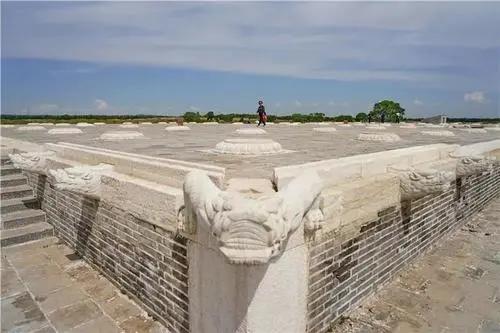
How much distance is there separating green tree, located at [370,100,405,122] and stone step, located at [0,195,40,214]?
3165 cm

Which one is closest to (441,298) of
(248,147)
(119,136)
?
(248,147)

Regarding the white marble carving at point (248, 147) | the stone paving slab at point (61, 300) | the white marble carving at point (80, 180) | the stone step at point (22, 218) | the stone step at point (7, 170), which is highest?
the white marble carving at point (248, 147)

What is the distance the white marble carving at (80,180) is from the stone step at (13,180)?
126 inches

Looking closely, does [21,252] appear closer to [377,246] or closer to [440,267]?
[377,246]

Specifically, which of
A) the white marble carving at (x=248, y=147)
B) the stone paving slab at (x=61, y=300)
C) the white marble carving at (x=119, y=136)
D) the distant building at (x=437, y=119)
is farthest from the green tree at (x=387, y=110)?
the stone paving slab at (x=61, y=300)

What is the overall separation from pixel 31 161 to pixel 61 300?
240 cm

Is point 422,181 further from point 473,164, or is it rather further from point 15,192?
point 15,192

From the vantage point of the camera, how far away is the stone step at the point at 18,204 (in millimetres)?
5989

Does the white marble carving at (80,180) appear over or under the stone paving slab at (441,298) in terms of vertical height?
over

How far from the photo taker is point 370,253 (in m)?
4.12

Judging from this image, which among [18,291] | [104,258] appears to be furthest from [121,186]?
[18,291]

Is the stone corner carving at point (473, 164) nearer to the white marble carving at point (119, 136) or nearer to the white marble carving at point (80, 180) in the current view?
the white marble carving at point (80, 180)

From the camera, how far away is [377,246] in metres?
4.23

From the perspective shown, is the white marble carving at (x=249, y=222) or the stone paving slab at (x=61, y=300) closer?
the white marble carving at (x=249, y=222)
